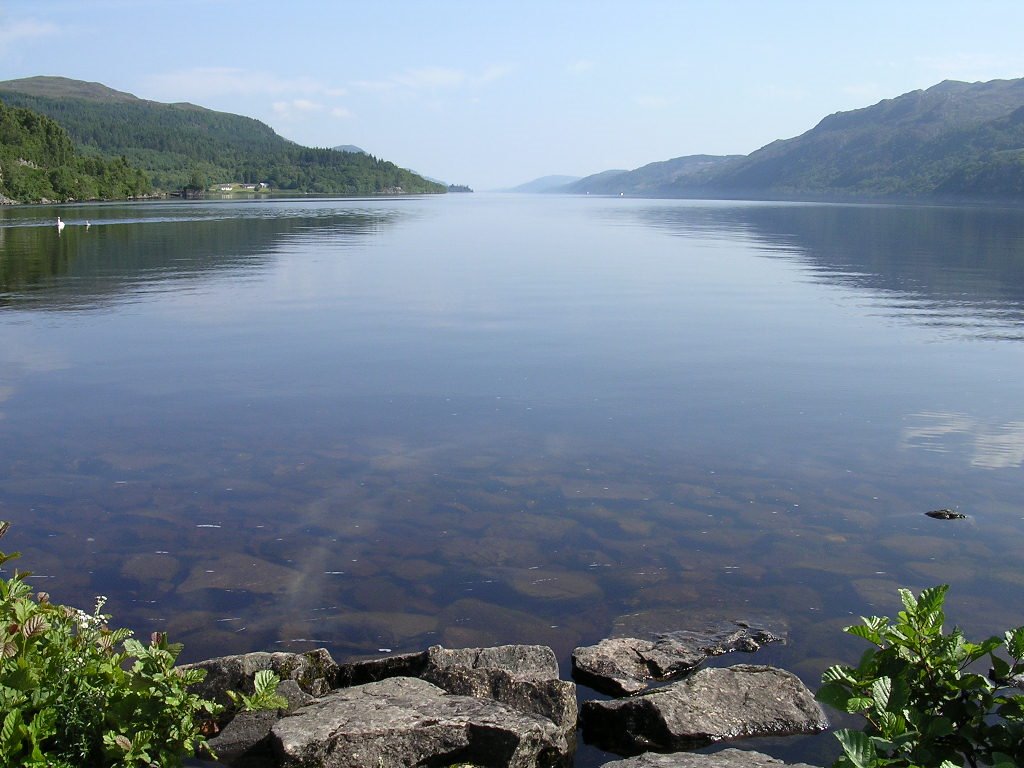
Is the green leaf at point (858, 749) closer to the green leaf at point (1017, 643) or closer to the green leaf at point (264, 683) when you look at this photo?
the green leaf at point (1017, 643)

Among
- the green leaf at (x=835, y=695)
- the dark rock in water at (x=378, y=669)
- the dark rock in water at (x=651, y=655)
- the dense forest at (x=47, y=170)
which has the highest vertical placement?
the dense forest at (x=47, y=170)

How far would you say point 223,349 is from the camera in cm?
2217

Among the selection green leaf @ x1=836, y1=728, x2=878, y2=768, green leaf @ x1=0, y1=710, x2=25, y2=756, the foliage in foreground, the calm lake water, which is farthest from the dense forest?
green leaf @ x1=836, y1=728, x2=878, y2=768

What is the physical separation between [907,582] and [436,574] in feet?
16.6

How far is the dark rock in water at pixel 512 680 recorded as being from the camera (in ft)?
23.3

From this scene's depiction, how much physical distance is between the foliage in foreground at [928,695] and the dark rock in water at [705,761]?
3.56 feet

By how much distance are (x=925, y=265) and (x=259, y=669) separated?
145 ft

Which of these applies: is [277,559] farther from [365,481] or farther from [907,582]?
[907,582]

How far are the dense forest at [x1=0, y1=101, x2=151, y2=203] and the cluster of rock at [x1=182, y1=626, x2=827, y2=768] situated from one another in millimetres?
165119

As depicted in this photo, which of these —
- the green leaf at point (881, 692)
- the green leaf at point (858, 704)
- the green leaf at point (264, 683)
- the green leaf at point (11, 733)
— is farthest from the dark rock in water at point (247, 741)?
the green leaf at point (881, 692)

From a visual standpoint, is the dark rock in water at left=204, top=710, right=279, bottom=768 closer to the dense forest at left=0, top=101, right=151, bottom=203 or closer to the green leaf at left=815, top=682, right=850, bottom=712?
the green leaf at left=815, top=682, right=850, bottom=712

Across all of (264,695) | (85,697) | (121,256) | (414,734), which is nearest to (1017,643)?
(414,734)

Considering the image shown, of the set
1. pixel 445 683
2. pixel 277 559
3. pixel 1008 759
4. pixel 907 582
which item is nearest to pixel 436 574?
pixel 277 559

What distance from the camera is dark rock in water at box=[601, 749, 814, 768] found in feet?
20.5
